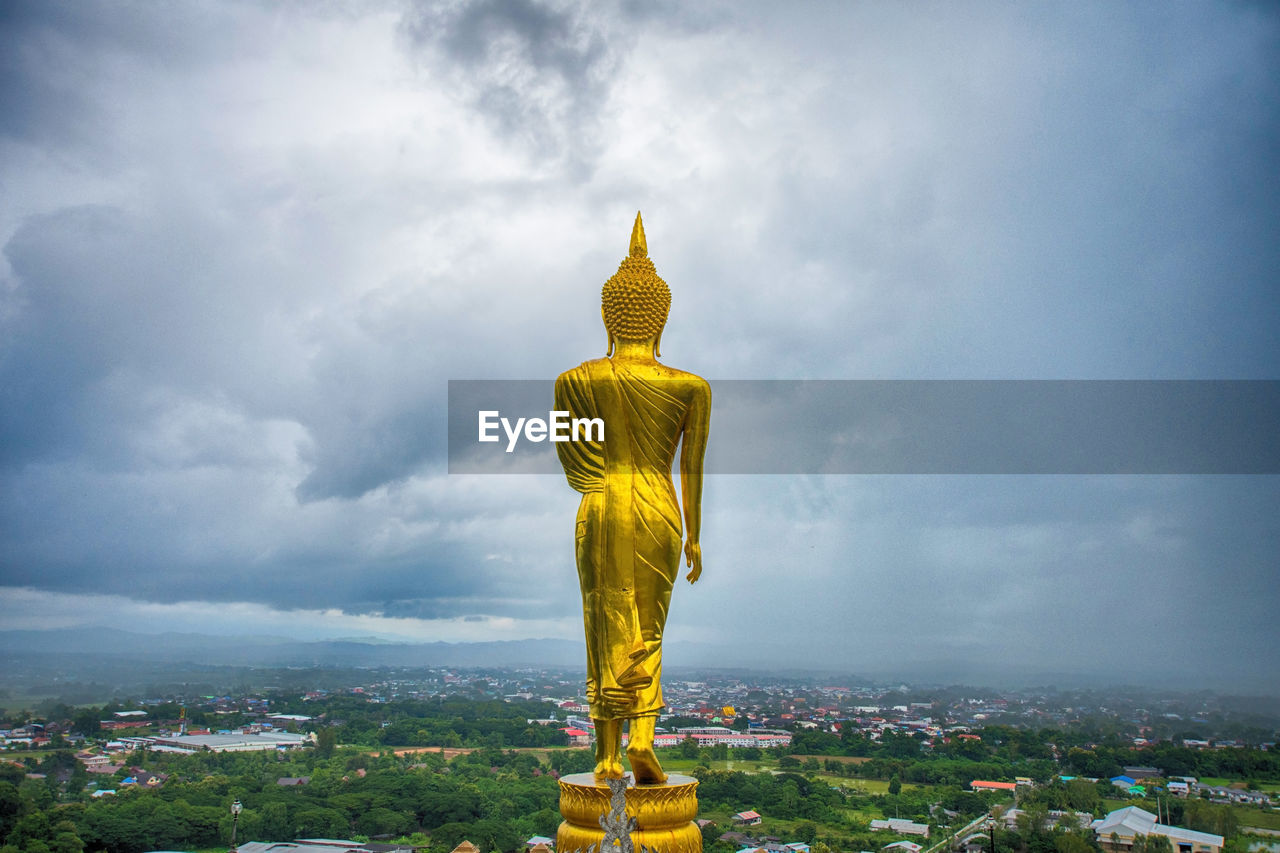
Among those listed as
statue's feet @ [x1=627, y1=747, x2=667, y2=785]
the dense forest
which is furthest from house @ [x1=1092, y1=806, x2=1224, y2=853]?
statue's feet @ [x1=627, y1=747, x2=667, y2=785]

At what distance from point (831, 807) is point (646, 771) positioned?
9294 millimetres

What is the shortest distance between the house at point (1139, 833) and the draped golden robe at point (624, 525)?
9009mm

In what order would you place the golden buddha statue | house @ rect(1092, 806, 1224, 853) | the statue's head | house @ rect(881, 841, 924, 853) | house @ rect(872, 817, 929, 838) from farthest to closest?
house @ rect(872, 817, 929, 838), house @ rect(881, 841, 924, 853), house @ rect(1092, 806, 1224, 853), the statue's head, the golden buddha statue

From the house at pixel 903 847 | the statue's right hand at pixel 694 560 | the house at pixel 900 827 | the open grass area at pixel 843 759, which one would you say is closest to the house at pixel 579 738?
the open grass area at pixel 843 759

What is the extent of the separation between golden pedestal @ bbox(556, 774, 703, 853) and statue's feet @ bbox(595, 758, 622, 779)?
58mm

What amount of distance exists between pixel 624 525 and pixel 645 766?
1658mm

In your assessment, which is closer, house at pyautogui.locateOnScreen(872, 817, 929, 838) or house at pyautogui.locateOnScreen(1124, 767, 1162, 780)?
house at pyautogui.locateOnScreen(872, 817, 929, 838)

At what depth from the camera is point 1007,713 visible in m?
16.4

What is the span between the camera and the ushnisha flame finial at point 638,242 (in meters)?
7.38

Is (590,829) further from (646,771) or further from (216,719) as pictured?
(216,719)

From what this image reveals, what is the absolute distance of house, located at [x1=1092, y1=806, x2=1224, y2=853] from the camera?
1209 cm

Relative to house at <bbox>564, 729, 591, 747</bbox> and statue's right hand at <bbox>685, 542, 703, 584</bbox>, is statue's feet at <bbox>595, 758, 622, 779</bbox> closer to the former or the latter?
statue's right hand at <bbox>685, 542, 703, 584</bbox>

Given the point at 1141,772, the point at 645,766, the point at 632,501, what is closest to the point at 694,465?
the point at 632,501

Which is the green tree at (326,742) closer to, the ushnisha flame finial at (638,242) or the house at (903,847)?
the house at (903,847)
